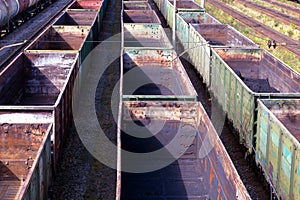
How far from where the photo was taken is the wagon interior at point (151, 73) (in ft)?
45.1

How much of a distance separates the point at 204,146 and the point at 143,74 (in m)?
5.77

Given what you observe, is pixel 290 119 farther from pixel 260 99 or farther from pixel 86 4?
pixel 86 4

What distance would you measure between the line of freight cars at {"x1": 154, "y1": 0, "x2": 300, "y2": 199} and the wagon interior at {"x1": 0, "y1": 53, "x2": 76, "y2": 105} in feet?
16.4

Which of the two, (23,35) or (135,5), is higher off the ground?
(135,5)

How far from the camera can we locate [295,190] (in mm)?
8031

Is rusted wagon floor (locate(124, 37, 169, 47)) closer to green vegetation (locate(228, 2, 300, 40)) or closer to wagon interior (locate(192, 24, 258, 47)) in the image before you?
wagon interior (locate(192, 24, 258, 47))

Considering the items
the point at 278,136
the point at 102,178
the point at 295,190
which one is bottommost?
the point at 102,178

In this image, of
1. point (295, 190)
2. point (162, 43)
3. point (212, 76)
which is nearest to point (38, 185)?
point (295, 190)

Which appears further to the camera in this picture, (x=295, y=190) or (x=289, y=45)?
(x=289, y=45)

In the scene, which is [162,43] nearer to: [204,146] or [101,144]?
[101,144]

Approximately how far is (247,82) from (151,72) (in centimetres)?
323

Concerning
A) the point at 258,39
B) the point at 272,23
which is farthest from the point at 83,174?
the point at 272,23

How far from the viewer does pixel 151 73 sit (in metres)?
14.6

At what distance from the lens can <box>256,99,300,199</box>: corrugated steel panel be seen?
26.7ft
